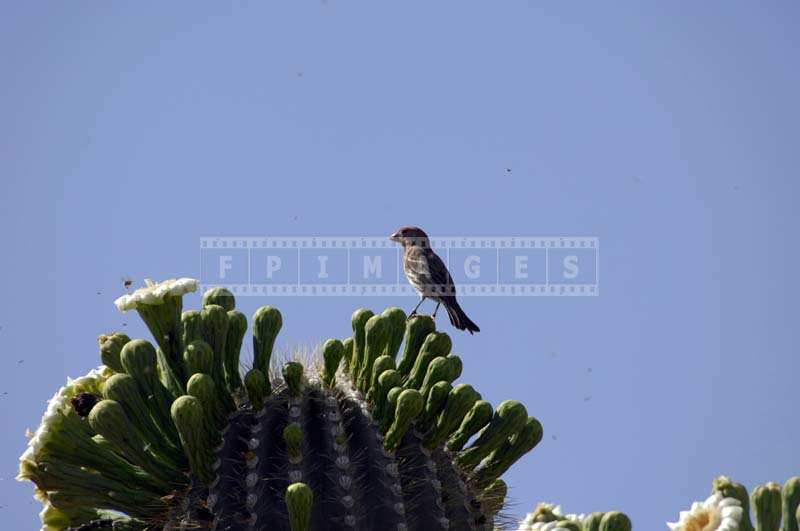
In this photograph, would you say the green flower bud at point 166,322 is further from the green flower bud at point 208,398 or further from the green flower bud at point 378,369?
the green flower bud at point 378,369

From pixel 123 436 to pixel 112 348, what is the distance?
1.04 m

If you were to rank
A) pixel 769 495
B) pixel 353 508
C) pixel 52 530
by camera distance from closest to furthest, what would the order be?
pixel 769 495 < pixel 353 508 < pixel 52 530

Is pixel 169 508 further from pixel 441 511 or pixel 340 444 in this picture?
pixel 441 511

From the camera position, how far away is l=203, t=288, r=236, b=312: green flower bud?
8664 mm

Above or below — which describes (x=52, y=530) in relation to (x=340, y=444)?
below

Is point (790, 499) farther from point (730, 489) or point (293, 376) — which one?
point (293, 376)

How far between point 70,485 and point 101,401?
0.54 m

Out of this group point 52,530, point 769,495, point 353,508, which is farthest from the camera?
point 52,530

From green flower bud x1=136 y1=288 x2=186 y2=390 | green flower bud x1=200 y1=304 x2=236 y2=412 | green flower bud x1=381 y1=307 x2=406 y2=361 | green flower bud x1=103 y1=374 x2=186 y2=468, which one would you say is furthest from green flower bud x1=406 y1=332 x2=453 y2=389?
green flower bud x1=103 y1=374 x2=186 y2=468

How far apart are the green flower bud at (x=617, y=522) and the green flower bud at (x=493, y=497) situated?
7.68ft

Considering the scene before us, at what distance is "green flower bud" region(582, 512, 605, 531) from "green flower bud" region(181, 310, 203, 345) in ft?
10.1

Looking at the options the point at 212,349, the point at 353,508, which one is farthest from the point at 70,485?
the point at 353,508

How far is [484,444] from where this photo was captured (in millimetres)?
8273

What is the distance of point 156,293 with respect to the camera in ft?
26.5
